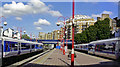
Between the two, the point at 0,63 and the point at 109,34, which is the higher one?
the point at 109,34

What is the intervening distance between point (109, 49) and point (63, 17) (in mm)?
19695

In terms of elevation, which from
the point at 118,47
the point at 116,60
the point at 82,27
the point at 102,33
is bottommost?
the point at 116,60

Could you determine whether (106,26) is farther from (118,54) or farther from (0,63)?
(0,63)

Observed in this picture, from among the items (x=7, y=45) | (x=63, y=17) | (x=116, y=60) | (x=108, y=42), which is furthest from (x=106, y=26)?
(x=7, y=45)

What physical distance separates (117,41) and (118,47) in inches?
55.0

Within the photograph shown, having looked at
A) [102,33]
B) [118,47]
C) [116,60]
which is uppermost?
[102,33]

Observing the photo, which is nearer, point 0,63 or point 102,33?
point 0,63

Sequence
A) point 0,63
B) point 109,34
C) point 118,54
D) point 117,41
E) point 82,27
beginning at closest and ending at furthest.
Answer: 1. point 0,63
2. point 118,54
3. point 117,41
4. point 109,34
5. point 82,27

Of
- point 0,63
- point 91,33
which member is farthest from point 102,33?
point 0,63

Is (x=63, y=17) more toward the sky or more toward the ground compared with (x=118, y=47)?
more toward the sky

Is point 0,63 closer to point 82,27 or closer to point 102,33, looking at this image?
point 102,33

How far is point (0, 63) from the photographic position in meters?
15.6

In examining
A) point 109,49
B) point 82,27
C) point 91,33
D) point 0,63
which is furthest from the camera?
point 82,27

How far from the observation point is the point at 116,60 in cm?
2169
